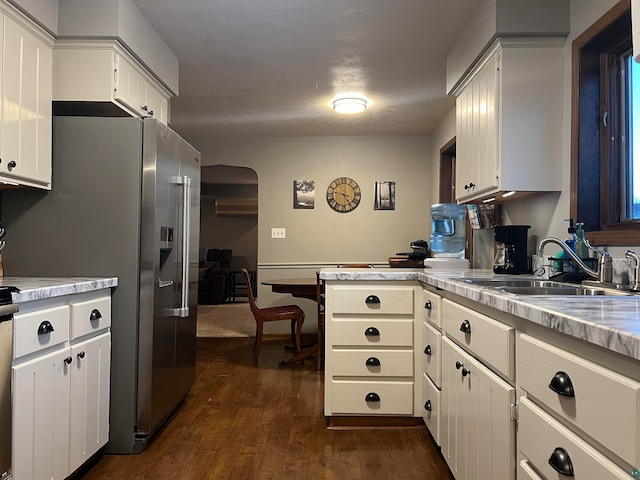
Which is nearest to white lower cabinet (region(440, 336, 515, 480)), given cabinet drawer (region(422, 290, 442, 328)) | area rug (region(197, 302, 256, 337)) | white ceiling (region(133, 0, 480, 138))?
cabinet drawer (region(422, 290, 442, 328))

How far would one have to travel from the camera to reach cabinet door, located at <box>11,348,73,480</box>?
1.65 meters

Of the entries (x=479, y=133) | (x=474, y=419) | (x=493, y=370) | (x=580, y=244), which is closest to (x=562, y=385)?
(x=493, y=370)

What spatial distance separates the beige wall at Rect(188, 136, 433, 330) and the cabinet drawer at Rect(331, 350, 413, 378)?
10.3ft

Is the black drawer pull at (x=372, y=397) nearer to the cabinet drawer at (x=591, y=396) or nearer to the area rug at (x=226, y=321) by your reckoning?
the cabinet drawer at (x=591, y=396)

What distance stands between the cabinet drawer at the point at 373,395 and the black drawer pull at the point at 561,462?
1.64 metres

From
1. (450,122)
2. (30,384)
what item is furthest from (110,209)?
(450,122)

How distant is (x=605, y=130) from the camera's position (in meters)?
2.21

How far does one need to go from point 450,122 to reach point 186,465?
3.81 metres

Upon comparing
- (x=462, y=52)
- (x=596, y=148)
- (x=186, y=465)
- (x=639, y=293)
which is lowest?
(x=186, y=465)

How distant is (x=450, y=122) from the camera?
471 cm

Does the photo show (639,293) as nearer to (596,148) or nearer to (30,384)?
(596,148)

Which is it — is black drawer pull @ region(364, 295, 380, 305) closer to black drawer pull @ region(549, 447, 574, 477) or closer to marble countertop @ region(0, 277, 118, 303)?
marble countertop @ region(0, 277, 118, 303)

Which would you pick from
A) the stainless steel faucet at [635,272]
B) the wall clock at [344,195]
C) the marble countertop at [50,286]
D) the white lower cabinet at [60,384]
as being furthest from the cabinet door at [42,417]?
the wall clock at [344,195]

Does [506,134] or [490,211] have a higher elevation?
[506,134]
